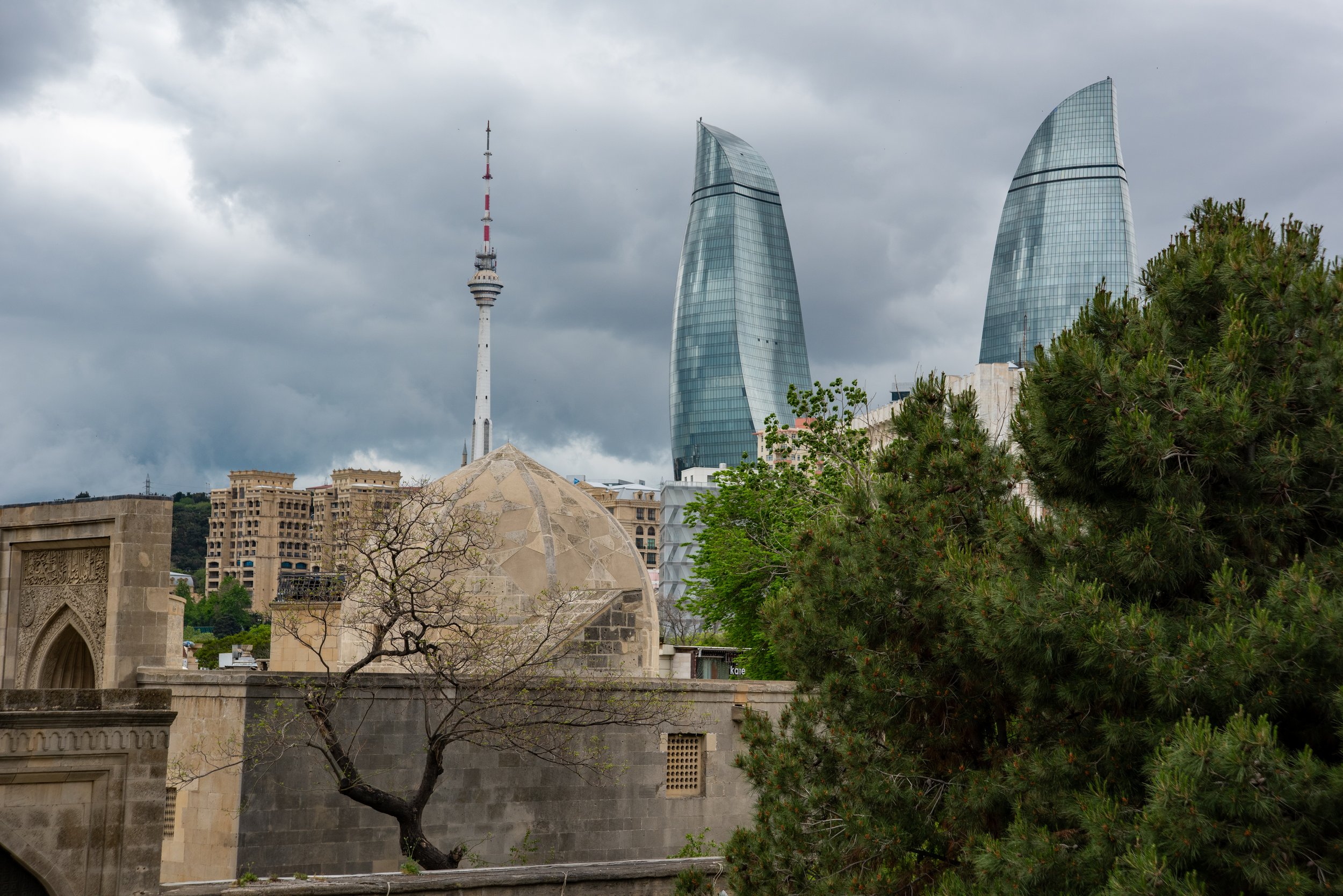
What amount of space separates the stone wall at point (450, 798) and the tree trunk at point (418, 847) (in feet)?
2.26

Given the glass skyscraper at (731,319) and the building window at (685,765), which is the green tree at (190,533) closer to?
the glass skyscraper at (731,319)

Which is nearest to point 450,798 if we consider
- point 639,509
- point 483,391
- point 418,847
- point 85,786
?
point 418,847

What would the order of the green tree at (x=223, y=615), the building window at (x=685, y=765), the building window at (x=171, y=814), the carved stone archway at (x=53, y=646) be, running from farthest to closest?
the green tree at (x=223, y=615)
the building window at (x=685, y=765)
the carved stone archway at (x=53, y=646)
the building window at (x=171, y=814)

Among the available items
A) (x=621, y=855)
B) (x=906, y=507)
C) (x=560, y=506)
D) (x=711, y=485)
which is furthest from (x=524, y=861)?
(x=711, y=485)

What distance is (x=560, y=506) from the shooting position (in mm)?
20141

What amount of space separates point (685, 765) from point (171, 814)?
20.7 feet

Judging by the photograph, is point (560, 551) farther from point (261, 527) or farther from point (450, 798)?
point (261, 527)

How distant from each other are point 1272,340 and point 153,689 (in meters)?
7.98

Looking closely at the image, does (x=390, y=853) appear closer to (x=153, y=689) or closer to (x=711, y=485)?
(x=153, y=689)

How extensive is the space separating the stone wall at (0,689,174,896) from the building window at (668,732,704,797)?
8.28 m

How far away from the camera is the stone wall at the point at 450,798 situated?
45.9ft

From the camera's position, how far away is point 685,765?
17078mm

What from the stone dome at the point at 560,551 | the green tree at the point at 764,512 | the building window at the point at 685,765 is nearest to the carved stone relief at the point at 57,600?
the stone dome at the point at 560,551

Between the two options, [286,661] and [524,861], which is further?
[286,661]
